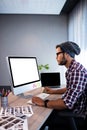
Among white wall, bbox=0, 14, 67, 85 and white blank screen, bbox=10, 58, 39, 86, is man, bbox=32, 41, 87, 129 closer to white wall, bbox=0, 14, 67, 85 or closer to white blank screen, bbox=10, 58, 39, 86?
white blank screen, bbox=10, 58, 39, 86

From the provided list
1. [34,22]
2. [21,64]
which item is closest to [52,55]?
[34,22]

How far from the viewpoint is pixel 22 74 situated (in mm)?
1787

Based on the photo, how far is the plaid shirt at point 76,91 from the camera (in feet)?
4.24

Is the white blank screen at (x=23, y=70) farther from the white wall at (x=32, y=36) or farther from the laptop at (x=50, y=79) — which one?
the white wall at (x=32, y=36)

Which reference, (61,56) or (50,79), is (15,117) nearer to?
(61,56)

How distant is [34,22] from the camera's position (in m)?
4.75

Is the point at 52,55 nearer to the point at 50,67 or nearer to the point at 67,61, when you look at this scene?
the point at 50,67

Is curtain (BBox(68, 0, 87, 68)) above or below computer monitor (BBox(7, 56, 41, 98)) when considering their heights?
above

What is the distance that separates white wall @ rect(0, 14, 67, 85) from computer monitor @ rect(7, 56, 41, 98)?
276cm

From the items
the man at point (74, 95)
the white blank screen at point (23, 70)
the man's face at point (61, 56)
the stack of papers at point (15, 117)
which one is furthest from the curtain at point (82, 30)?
the stack of papers at point (15, 117)

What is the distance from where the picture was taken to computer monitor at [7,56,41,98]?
1.62m

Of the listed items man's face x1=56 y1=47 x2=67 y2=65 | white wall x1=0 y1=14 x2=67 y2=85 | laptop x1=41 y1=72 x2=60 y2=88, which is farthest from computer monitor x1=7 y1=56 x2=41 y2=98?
white wall x1=0 y1=14 x2=67 y2=85

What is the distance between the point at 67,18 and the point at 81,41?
4.89 feet

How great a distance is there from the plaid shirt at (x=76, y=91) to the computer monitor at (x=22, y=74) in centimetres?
52
